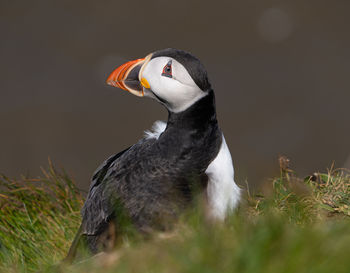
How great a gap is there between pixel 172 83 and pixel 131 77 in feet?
1.30

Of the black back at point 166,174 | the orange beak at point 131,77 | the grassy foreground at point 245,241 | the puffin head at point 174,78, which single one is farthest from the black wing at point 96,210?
the puffin head at point 174,78

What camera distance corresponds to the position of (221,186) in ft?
11.1

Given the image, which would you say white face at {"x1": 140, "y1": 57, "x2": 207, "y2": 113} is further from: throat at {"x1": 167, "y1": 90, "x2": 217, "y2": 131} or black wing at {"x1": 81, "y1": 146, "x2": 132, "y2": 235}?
black wing at {"x1": 81, "y1": 146, "x2": 132, "y2": 235}

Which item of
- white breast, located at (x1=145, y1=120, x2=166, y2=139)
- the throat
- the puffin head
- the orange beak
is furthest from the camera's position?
white breast, located at (x1=145, y1=120, x2=166, y2=139)

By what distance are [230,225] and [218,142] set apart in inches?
36.2

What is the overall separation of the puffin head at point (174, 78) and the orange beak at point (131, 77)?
0.01m

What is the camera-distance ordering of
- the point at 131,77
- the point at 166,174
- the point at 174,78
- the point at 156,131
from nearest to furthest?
the point at 174,78
the point at 166,174
the point at 131,77
the point at 156,131

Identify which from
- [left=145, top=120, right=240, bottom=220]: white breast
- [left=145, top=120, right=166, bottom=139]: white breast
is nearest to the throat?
[left=145, top=120, right=240, bottom=220]: white breast

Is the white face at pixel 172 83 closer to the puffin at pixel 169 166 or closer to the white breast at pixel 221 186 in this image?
the puffin at pixel 169 166

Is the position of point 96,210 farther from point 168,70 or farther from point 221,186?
point 168,70

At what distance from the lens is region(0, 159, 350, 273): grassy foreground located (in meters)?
2.17

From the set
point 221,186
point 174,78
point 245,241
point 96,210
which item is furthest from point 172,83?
point 245,241

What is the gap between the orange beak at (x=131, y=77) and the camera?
138 inches

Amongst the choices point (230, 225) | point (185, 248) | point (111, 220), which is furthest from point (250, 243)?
point (111, 220)
